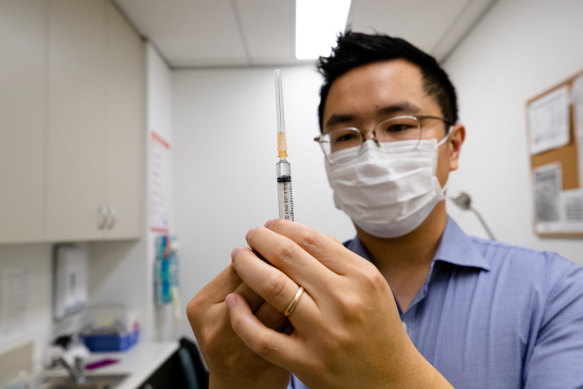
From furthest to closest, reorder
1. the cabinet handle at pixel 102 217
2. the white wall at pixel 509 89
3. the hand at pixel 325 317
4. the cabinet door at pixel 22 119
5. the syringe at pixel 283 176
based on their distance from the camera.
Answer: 1. the cabinet handle at pixel 102 217
2. the white wall at pixel 509 89
3. the cabinet door at pixel 22 119
4. the syringe at pixel 283 176
5. the hand at pixel 325 317

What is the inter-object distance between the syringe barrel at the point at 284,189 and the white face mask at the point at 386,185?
37cm

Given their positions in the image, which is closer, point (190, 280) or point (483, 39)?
point (190, 280)

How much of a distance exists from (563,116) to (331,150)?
1175mm

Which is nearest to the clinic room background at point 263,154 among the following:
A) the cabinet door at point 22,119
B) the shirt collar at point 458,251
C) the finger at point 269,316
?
the finger at point 269,316

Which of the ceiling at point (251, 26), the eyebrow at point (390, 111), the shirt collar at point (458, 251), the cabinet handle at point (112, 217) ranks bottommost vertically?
the shirt collar at point (458, 251)

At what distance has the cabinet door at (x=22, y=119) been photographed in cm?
109

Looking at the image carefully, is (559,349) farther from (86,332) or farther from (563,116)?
(86,332)

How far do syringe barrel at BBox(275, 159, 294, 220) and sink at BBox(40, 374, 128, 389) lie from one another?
4.77 feet

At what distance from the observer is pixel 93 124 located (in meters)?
1.60

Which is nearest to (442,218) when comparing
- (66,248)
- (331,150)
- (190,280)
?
(331,150)

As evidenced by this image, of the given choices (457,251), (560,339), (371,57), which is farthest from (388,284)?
(371,57)

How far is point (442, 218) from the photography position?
921 mm

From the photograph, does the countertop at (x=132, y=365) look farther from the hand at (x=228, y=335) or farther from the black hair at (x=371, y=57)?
the black hair at (x=371, y=57)

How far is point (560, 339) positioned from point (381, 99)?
592 millimetres
